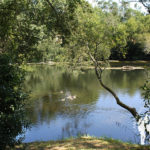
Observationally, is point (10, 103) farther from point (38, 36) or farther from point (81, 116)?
point (81, 116)

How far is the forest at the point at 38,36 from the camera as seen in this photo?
468cm

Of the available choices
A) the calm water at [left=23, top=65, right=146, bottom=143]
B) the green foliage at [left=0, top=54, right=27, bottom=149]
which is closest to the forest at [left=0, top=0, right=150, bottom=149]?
the green foliage at [left=0, top=54, right=27, bottom=149]

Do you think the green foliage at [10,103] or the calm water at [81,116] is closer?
the green foliage at [10,103]

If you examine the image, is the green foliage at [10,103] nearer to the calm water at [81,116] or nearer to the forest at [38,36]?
the forest at [38,36]

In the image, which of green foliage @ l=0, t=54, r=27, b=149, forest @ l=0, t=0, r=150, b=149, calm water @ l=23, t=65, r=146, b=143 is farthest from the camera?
calm water @ l=23, t=65, r=146, b=143

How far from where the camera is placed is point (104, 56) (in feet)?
40.6

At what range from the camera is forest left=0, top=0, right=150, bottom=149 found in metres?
4.68

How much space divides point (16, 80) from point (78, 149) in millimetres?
2651

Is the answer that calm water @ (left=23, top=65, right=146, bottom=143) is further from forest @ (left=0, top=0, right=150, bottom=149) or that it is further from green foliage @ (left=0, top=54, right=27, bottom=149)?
green foliage @ (left=0, top=54, right=27, bottom=149)

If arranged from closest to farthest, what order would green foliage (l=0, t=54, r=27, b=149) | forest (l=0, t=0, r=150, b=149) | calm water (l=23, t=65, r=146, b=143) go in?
1. green foliage (l=0, t=54, r=27, b=149)
2. forest (l=0, t=0, r=150, b=149)
3. calm water (l=23, t=65, r=146, b=143)

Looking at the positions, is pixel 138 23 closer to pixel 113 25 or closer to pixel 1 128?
pixel 113 25

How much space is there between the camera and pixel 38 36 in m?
8.55

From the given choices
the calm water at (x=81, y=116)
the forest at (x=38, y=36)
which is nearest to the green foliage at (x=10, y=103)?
the forest at (x=38, y=36)

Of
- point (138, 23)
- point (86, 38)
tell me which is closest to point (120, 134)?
point (86, 38)
